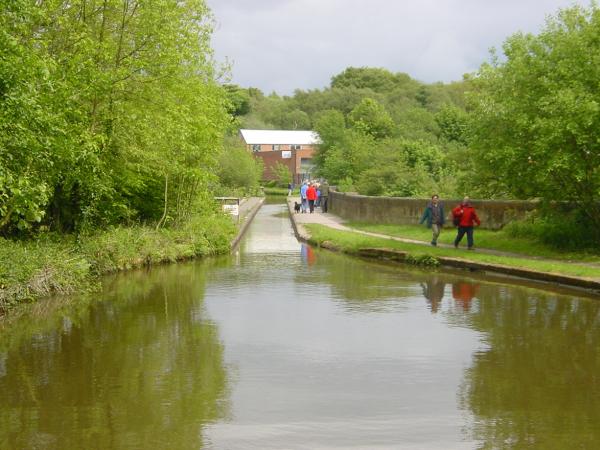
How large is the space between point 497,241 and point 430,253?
3.50 meters

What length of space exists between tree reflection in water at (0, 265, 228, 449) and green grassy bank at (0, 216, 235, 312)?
1.28 metres

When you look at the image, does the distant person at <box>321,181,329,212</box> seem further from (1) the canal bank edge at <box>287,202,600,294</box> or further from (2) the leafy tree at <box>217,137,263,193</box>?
(1) the canal bank edge at <box>287,202,600,294</box>

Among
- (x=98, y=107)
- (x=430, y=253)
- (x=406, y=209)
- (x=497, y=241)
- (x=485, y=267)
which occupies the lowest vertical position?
(x=485, y=267)

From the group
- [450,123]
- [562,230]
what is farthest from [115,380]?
[450,123]

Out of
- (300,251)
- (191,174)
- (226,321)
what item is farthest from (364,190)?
(226,321)

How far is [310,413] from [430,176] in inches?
1190

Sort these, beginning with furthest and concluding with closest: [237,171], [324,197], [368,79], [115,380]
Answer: [368,79] → [237,171] → [324,197] → [115,380]

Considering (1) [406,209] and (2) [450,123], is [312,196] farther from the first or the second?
(2) [450,123]

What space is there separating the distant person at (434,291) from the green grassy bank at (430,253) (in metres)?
2.14

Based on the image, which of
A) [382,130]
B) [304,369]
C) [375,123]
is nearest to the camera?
[304,369]

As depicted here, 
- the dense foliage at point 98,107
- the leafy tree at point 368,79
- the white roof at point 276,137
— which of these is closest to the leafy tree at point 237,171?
the dense foliage at point 98,107

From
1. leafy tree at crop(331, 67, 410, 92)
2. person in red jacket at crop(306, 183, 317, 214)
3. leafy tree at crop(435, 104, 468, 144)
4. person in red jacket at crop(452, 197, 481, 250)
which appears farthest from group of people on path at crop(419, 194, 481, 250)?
leafy tree at crop(331, 67, 410, 92)

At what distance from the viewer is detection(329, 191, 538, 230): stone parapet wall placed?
88.7 ft

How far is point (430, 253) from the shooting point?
75.4 feet
